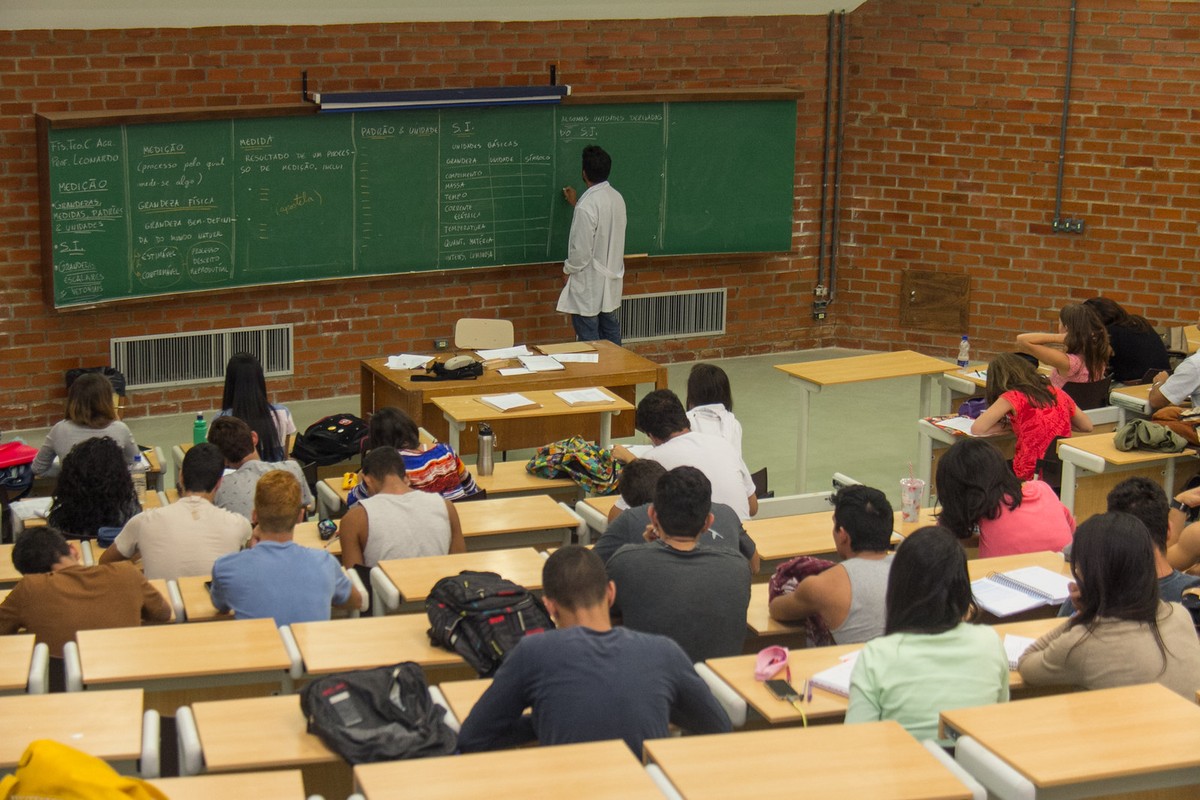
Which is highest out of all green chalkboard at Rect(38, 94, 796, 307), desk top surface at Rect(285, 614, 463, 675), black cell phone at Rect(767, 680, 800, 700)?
green chalkboard at Rect(38, 94, 796, 307)

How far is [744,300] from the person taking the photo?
11039 millimetres

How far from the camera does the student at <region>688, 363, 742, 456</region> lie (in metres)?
6.46

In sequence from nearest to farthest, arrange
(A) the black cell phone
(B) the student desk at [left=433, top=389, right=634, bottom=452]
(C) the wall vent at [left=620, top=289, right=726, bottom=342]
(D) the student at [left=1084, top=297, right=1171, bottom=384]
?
(A) the black cell phone, (B) the student desk at [left=433, top=389, right=634, bottom=452], (D) the student at [left=1084, top=297, right=1171, bottom=384], (C) the wall vent at [left=620, top=289, right=726, bottom=342]

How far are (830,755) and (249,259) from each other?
22.0 ft

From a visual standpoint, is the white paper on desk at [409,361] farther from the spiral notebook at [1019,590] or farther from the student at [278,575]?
the spiral notebook at [1019,590]

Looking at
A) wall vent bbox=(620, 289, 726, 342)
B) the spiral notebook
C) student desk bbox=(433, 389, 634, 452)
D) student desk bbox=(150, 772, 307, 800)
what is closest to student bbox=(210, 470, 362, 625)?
student desk bbox=(150, 772, 307, 800)

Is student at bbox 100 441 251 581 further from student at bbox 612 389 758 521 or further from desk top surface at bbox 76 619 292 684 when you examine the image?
student at bbox 612 389 758 521

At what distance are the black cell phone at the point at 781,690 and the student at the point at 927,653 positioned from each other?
0.16 metres

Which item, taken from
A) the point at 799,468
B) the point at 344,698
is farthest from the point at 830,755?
the point at 799,468

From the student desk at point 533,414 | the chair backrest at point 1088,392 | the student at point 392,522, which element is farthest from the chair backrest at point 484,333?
the student at point 392,522

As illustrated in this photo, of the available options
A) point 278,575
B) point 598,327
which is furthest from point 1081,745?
point 598,327

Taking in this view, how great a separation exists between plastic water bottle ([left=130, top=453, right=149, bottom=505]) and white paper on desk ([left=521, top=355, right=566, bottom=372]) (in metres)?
2.26

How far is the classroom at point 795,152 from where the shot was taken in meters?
8.69

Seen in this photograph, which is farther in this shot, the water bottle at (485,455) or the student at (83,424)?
the water bottle at (485,455)
